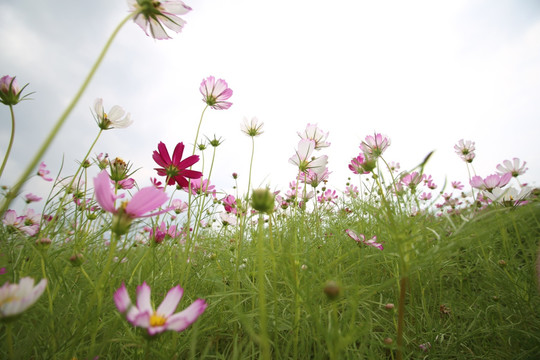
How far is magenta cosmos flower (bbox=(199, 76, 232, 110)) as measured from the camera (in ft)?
3.51

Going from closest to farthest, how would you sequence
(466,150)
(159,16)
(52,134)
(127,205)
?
(52,134) < (127,205) < (159,16) < (466,150)

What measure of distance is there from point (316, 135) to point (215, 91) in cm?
49

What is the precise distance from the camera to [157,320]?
413 millimetres

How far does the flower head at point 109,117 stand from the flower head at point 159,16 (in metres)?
0.39

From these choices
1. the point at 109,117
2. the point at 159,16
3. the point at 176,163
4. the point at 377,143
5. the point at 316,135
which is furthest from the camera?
the point at 316,135

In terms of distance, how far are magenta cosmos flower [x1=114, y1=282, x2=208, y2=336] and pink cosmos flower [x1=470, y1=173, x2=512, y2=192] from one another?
4.65 feet

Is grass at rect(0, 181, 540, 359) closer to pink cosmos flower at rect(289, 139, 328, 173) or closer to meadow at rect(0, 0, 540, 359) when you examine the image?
meadow at rect(0, 0, 540, 359)

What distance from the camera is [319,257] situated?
1076 mm

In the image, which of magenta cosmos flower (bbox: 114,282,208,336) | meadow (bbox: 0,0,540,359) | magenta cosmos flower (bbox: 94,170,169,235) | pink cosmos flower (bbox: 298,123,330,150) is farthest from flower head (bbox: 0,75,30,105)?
pink cosmos flower (bbox: 298,123,330,150)

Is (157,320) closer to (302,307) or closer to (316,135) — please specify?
(302,307)

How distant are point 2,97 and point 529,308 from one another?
1.52 meters

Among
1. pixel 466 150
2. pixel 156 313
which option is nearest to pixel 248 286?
pixel 156 313

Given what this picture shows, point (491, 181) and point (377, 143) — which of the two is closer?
point (377, 143)

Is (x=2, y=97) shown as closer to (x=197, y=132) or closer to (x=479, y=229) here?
(x=197, y=132)
